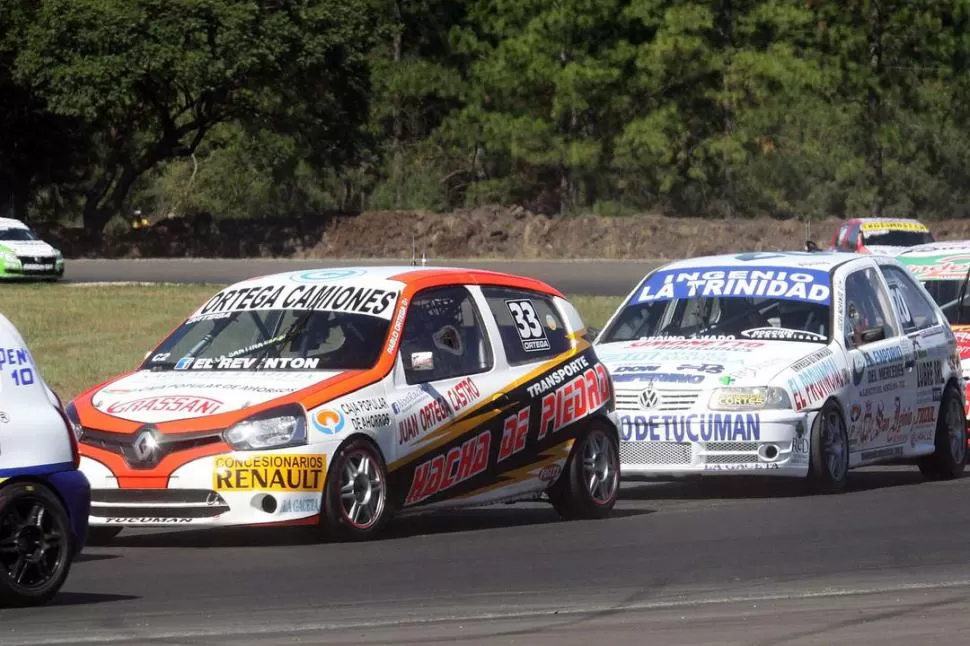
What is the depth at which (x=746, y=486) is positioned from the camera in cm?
1472

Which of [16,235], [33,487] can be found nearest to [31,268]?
[16,235]

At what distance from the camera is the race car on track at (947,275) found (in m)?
17.7

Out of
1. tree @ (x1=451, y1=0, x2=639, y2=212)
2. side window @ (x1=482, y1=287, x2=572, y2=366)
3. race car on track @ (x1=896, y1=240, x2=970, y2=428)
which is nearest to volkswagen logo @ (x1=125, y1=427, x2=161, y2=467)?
side window @ (x1=482, y1=287, x2=572, y2=366)

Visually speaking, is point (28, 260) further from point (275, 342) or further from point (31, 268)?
point (275, 342)

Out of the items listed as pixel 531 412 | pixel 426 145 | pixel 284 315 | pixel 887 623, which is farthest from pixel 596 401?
pixel 426 145

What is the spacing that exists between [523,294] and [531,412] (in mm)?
886

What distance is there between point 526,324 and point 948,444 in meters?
4.39

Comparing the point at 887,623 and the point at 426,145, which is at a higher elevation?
the point at 887,623

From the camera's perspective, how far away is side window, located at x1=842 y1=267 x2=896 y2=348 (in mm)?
14258

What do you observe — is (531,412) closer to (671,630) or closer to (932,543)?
(932,543)

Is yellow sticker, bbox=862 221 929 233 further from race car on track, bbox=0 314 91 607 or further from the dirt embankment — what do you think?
race car on track, bbox=0 314 91 607

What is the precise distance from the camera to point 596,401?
41.2 feet

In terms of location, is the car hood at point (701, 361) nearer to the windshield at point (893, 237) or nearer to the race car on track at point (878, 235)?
the race car on track at point (878, 235)

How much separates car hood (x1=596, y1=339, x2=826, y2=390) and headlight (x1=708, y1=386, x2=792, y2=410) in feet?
0.19
